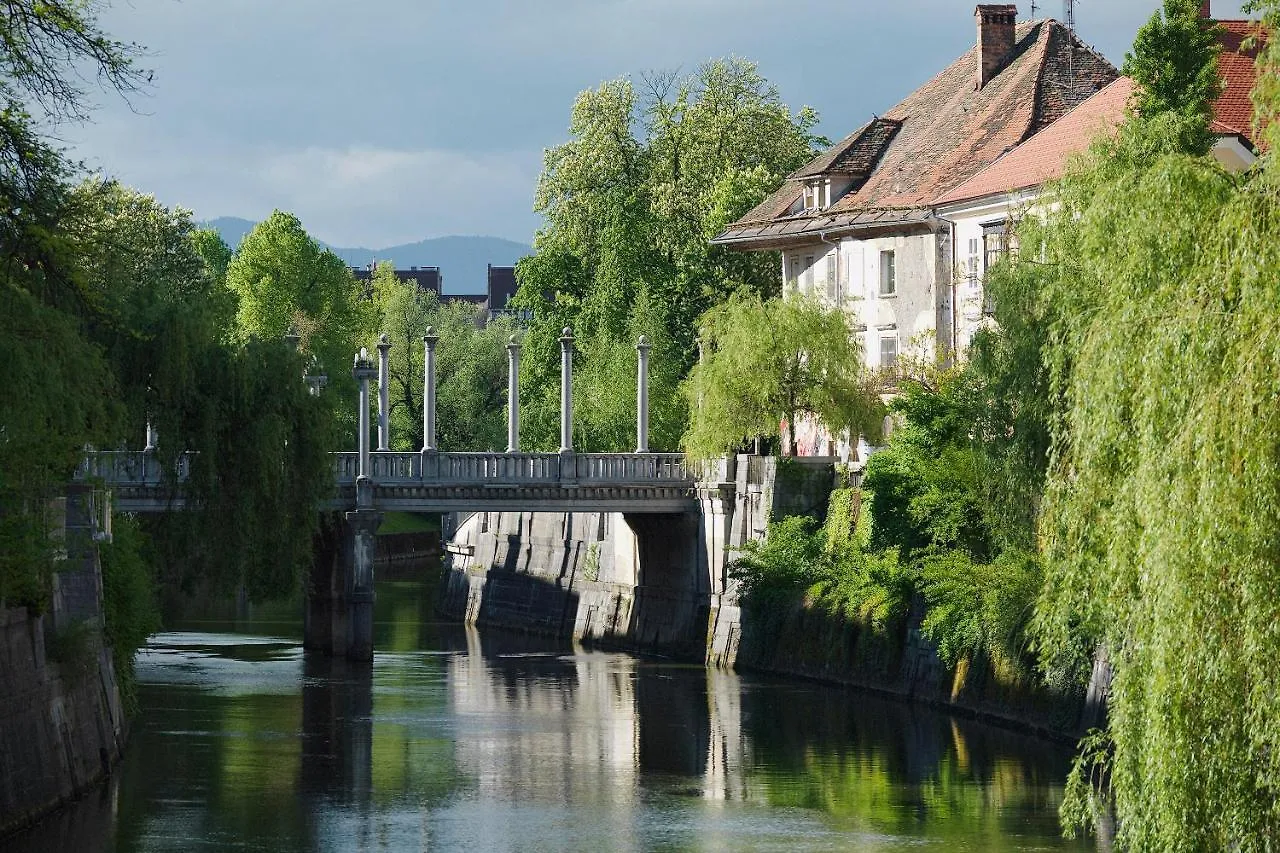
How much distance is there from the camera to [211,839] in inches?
1165

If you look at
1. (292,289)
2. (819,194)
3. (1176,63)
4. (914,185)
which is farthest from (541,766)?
(292,289)

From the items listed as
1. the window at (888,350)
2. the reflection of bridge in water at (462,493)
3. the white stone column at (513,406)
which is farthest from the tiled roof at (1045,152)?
the white stone column at (513,406)

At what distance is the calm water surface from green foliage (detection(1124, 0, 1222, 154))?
11051 mm

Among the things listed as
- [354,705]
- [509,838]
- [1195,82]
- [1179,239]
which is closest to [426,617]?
[354,705]

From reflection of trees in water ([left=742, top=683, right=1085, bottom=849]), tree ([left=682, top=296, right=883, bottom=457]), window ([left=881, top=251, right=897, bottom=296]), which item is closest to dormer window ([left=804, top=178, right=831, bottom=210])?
window ([left=881, top=251, right=897, bottom=296])

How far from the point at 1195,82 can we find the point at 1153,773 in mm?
22595

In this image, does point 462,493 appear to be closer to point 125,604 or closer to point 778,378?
point 778,378

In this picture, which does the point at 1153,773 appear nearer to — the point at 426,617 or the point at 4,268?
the point at 4,268

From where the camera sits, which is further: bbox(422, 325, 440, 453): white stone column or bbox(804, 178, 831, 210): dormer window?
bbox(804, 178, 831, 210): dormer window

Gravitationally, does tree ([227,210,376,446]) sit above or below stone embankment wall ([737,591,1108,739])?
above

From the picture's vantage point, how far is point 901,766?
36938 mm

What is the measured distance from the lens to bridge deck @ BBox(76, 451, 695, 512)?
173 ft

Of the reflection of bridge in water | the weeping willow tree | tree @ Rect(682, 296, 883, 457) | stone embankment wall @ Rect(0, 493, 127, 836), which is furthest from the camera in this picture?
tree @ Rect(682, 296, 883, 457)

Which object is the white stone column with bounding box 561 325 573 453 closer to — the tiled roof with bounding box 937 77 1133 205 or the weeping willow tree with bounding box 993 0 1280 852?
the tiled roof with bounding box 937 77 1133 205
